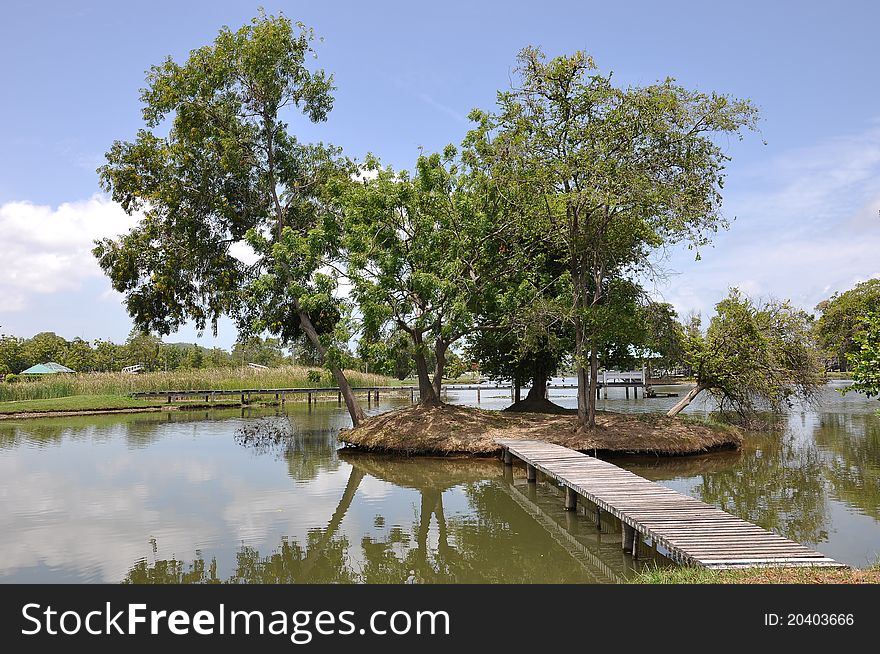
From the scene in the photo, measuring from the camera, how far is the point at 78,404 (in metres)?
34.0

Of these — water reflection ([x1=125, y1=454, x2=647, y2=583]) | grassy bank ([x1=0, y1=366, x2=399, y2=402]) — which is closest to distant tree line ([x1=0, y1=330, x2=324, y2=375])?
grassy bank ([x1=0, y1=366, x2=399, y2=402])

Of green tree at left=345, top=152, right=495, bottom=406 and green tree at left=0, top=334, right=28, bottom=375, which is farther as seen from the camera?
green tree at left=0, top=334, right=28, bottom=375

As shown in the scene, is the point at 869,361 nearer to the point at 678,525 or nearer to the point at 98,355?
the point at 678,525

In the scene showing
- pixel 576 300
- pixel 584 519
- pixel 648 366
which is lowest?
pixel 584 519

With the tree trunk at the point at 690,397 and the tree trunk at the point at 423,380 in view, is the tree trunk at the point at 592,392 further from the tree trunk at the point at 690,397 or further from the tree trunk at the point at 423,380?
the tree trunk at the point at 423,380

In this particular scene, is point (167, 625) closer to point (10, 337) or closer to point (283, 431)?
point (283, 431)

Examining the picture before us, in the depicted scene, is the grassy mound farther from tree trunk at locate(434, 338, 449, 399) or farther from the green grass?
the green grass

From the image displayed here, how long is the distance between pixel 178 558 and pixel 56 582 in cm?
150

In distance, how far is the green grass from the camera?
31.7m

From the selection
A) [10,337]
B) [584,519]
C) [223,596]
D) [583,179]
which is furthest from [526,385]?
[10,337]

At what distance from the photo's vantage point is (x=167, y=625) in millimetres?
5852

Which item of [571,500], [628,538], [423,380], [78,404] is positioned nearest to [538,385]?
[423,380]

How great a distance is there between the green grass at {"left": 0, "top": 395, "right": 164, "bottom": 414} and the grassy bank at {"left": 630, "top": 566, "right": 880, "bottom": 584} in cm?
3221

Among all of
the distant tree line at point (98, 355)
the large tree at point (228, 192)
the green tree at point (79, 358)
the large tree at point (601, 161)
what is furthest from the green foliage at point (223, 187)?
the green tree at point (79, 358)
